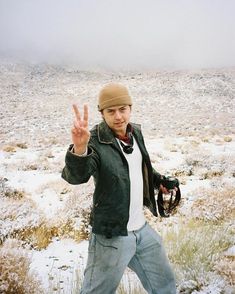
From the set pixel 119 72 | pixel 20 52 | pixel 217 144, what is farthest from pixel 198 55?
pixel 217 144

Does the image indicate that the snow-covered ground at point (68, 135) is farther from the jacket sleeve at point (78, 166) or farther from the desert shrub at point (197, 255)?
the jacket sleeve at point (78, 166)

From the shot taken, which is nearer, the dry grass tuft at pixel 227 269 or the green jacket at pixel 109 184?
the green jacket at pixel 109 184

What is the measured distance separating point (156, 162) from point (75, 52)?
43204 millimetres

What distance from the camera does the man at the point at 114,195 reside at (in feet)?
7.15

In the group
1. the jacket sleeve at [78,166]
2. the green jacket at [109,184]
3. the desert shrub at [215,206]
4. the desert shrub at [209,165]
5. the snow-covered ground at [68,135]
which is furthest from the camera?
the desert shrub at [209,165]

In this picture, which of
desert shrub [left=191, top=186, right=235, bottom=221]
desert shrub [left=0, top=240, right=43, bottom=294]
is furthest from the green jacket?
desert shrub [left=191, top=186, right=235, bottom=221]

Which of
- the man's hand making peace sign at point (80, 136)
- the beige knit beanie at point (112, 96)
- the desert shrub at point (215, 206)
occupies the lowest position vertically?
the desert shrub at point (215, 206)

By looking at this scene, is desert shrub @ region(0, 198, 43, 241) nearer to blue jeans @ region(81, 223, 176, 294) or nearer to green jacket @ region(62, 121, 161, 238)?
blue jeans @ region(81, 223, 176, 294)

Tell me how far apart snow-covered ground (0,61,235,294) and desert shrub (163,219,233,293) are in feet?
3.25

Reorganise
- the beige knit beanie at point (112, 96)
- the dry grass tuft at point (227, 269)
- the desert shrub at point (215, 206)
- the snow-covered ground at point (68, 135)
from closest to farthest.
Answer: the beige knit beanie at point (112, 96), the dry grass tuft at point (227, 269), the snow-covered ground at point (68, 135), the desert shrub at point (215, 206)

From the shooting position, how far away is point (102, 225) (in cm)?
234

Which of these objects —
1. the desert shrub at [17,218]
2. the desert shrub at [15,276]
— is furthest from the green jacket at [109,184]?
the desert shrub at [17,218]

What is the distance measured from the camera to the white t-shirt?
245cm

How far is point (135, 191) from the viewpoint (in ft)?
8.09
